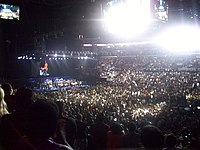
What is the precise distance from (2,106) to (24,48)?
2216cm

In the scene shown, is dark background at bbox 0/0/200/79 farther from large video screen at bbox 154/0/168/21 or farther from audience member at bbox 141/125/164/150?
audience member at bbox 141/125/164/150

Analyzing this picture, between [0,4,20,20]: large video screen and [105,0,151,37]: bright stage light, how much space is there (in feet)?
29.5

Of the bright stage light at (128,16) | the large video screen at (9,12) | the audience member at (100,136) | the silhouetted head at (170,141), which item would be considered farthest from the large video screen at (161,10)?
the large video screen at (9,12)

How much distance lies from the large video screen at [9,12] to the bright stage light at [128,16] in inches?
354

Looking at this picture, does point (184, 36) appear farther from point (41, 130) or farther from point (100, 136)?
point (41, 130)

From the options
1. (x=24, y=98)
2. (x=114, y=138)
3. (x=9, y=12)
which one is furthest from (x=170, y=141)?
(x=9, y=12)

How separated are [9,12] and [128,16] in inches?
428

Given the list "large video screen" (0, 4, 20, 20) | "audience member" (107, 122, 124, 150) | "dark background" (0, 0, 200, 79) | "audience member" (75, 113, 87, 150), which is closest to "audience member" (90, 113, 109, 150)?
"audience member" (75, 113, 87, 150)

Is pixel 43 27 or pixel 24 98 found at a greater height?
pixel 43 27

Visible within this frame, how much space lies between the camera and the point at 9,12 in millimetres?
22328

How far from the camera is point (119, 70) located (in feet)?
128

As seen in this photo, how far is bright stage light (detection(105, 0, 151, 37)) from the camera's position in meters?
13.8

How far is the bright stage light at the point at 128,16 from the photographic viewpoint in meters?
13.8

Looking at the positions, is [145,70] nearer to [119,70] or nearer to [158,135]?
[119,70]
